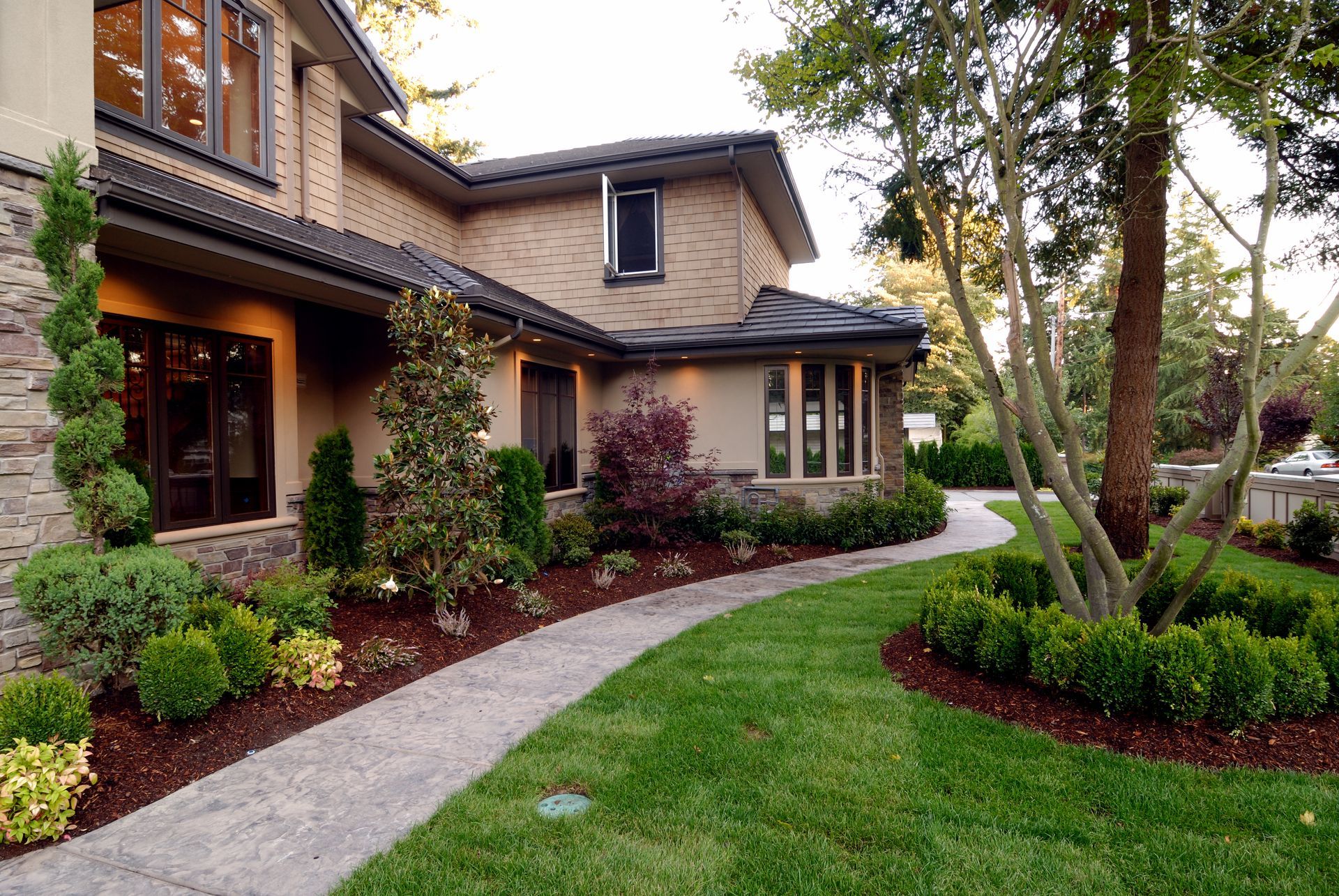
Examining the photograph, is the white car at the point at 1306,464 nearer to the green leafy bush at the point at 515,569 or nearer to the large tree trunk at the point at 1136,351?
the large tree trunk at the point at 1136,351

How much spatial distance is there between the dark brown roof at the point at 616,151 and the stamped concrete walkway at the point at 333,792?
7.93m

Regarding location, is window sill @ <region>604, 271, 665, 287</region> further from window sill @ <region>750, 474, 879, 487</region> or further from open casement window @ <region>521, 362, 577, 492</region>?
window sill @ <region>750, 474, 879, 487</region>

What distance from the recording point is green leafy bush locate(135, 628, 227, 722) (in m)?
3.54

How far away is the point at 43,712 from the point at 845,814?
3.60 m

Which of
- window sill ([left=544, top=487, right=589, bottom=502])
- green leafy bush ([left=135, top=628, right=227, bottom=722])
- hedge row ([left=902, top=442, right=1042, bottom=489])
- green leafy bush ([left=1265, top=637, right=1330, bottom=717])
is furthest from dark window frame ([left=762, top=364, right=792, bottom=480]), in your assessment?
hedge row ([left=902, top=442, right=1042, bottom=489])

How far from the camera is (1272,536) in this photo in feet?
30.7

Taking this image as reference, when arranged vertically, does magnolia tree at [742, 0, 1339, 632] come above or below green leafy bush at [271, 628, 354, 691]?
above

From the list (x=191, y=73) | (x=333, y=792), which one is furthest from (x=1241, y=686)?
(x=191, y=73)

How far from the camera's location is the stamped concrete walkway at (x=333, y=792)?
2527 mm

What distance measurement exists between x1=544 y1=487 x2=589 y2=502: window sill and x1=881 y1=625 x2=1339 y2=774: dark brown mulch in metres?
6.26

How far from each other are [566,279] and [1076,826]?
34.7 feet

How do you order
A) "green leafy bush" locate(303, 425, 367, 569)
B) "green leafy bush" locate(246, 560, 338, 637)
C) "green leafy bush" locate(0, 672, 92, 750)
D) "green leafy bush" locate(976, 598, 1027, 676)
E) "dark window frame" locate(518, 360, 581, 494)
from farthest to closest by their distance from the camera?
1. "dark window frame" locate(518, 360, 581, 494)
2. "green leafy bush" locate(303, 425, 367, 569)
3. "green leafy bush" locate(246, 560, 338, 637)
4. "green leafy bush" locate(976, 598, 1027, 676)
5. "green leafy bush" locate(0, 672, 92, 750)

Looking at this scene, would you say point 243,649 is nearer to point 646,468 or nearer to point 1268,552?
point 646,468

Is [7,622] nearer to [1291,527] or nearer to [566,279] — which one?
[566,279]
